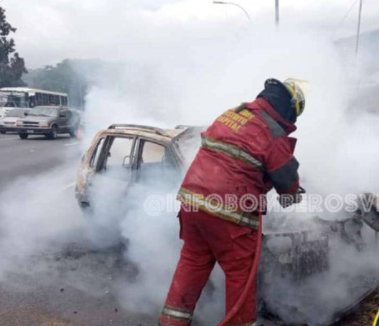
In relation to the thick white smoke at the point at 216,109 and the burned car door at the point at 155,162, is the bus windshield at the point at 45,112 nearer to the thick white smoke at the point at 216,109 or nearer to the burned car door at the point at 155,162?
the thick white smoke at the point at 216,109

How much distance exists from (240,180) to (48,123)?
20312 millimetres

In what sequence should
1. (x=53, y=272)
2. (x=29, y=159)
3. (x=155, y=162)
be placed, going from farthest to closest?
(x=29, y=159), (x=155, y=162), (x=53, y=272)

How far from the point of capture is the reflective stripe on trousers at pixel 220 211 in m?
2.98

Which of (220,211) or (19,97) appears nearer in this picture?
(220,211)

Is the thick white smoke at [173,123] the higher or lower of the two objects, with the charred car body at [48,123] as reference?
higher

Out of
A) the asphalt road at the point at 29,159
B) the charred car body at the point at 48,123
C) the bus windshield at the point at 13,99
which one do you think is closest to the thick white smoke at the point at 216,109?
the asphalt road at the point at 29,159

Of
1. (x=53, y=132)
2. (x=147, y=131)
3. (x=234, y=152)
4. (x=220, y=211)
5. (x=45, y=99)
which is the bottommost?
(x=45, y=99)

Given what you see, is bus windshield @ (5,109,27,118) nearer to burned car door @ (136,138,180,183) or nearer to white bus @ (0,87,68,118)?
white bus @ (0,87,68,118)

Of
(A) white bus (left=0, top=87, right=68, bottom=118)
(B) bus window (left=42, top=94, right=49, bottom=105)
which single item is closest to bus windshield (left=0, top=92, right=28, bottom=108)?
(A) white bus (left=0, top=87, right=68, bottom=118)

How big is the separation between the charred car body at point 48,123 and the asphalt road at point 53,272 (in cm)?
1409

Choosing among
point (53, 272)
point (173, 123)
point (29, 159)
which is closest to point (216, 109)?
point (173, 123)

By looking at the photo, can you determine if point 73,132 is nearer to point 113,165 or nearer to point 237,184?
point 113,165

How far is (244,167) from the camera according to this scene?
298 cm

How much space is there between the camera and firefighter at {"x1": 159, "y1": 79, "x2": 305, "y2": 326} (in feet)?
9.72
